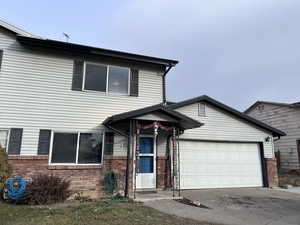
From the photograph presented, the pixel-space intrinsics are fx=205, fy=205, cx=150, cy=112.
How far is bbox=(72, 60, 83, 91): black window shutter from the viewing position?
8.23 m

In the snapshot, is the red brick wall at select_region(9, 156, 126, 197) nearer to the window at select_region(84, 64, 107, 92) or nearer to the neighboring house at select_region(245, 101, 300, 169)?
the window at select_region(84, 64, 107, 92)

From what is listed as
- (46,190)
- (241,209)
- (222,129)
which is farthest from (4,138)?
(222,129)

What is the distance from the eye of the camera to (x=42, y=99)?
7781mm

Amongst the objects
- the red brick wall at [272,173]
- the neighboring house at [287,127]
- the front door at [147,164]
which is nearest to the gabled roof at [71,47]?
the front door at [147,164]

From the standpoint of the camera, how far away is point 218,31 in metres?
19.7

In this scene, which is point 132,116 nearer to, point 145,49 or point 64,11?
point 64,11

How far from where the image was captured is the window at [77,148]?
7578 mm

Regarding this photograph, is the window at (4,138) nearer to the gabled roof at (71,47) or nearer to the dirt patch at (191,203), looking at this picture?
the gabled roof at (71,47)

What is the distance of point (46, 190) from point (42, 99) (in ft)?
11.2

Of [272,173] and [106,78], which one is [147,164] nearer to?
[106,78]

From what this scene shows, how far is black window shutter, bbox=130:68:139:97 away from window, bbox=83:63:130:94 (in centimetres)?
18

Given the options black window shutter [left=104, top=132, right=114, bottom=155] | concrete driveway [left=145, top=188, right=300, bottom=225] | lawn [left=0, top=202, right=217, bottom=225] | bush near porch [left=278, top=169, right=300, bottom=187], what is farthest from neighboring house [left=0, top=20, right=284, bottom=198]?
bush near porch [left=278, top=169, right=300, bottom=187]

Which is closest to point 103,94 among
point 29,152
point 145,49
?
point 29,152

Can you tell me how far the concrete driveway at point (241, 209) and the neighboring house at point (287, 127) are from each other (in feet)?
24.7
